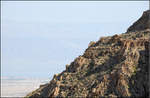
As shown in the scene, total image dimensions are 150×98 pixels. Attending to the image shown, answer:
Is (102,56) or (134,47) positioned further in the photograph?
(102,56)

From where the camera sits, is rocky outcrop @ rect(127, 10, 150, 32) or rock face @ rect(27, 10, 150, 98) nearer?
rock face @ rect(27, 10, 150, 98)

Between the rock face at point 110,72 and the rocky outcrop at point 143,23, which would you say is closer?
the rock face at point 110,72

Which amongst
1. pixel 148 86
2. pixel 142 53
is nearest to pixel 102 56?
pixel 142 53

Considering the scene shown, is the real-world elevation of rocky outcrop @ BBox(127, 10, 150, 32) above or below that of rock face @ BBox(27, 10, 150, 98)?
above

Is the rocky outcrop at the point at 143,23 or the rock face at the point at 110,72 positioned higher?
the rocky outcrop at the point at 143,23

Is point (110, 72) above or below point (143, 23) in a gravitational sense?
below

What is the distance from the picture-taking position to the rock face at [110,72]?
128 feet

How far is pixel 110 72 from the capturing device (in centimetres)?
4053

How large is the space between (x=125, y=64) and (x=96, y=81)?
337 centimetres

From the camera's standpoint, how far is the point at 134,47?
42.5 m

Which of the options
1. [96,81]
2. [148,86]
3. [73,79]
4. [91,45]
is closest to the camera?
[148,86]

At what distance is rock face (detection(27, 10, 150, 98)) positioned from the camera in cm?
3907

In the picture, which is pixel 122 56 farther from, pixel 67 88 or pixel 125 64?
pixel 67 88

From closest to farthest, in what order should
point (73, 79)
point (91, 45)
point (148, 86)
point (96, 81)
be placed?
point (148, 86), point (96, 81), point (73, 79), point (91, 45)
